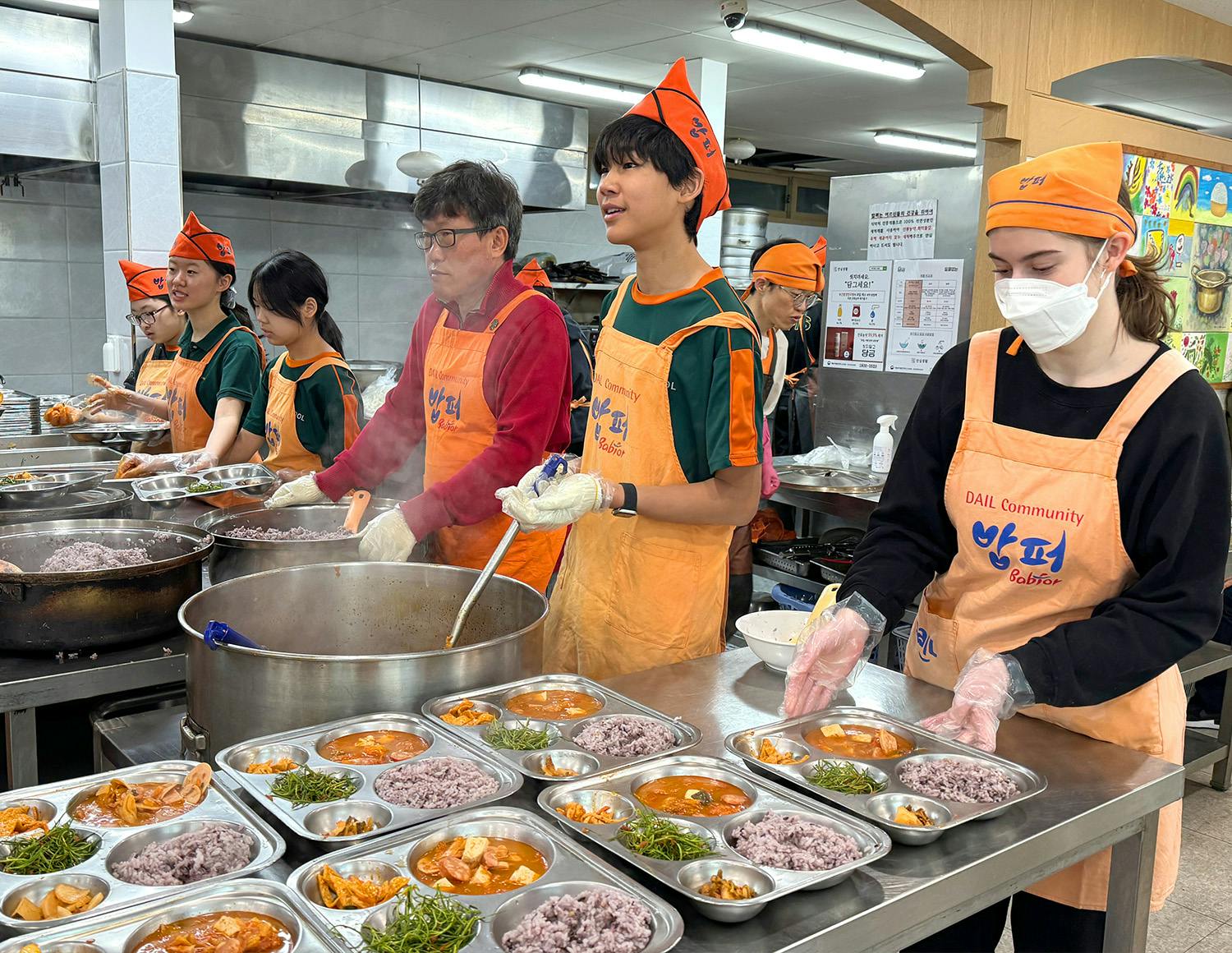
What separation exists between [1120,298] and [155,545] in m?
2.03

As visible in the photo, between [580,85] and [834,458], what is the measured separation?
4.38 metres

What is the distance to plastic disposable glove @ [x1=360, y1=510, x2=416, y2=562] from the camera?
2254mm

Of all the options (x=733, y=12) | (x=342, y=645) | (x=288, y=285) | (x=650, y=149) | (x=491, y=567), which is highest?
(x=733, y=12)

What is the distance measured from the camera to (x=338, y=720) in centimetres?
149

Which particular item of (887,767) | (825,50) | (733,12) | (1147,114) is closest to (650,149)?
(887,767)

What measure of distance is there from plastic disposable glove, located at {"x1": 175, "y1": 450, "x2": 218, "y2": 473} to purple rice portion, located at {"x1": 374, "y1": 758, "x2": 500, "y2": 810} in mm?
2195

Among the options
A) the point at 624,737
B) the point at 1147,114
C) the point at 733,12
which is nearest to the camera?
the point at 624,737

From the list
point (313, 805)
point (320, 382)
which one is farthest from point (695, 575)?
point (320, 382)

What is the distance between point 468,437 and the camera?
98.7 inches

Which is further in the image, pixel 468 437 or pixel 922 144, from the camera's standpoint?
pixel 922 144

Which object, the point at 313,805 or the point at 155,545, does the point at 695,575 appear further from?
the point at 155,545

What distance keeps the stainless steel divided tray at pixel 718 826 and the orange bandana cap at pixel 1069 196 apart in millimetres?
948

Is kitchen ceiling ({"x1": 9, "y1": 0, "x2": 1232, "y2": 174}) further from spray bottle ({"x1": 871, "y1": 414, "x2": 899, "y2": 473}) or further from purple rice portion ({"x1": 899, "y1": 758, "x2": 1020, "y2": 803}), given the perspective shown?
purple rice portion ({"x1": 899, "y1": 758, "x2": 1020, "y2": 803})

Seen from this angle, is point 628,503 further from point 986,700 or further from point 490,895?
point 490,895
